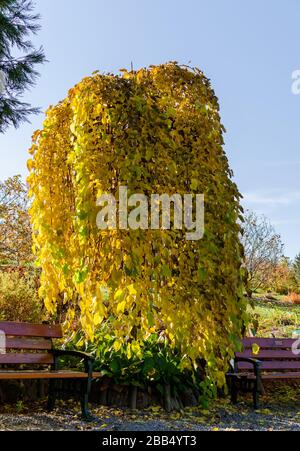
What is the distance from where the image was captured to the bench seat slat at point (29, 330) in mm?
4582

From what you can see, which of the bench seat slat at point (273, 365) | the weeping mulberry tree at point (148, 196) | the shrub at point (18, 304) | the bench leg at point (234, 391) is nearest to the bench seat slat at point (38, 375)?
the weeping mulberry tree at point (148, 196)

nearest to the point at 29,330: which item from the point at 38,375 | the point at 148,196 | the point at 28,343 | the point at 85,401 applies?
the point at 28,343

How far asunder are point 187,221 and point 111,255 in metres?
0.74

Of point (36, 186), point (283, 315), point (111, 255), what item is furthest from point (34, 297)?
point (283, 315)

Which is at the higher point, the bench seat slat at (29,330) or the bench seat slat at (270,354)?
the bench seat slat at (29,330)

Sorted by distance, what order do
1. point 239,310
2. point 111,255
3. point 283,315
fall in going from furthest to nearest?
point 283,315 → point 239,310 → point 111,255

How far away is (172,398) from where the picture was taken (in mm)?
4918

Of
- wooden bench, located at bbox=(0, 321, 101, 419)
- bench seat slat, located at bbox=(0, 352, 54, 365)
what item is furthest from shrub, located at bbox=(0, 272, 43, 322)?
bench seat slat, located at bbox=(0, 352, 54, 365)

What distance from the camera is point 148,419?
14.7 ft

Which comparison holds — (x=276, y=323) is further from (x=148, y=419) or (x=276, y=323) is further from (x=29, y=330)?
(x=29, y=330)

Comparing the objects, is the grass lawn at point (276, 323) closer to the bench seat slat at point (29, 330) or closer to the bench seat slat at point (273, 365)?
the bench seat slat at point (273, 365)

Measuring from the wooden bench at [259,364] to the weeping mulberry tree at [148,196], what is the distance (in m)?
0.55
